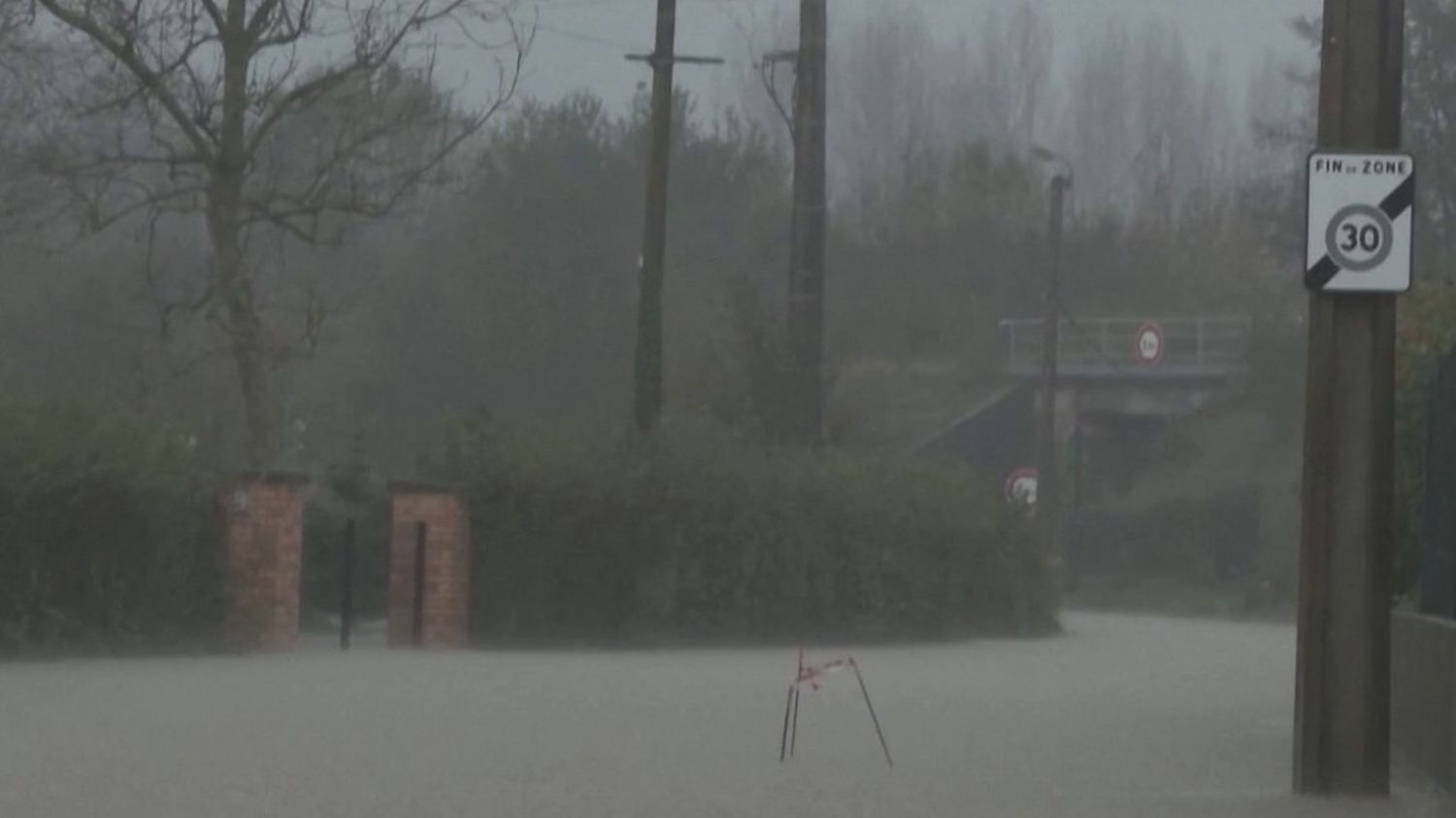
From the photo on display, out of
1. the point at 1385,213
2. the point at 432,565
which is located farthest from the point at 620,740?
the point at 432,565

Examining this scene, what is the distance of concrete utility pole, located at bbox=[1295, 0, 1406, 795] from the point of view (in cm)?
1323

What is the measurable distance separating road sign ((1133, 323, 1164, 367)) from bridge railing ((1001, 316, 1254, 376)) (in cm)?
8

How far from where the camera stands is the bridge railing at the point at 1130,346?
2574 inches

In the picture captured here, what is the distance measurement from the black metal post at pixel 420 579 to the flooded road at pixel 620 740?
2.81 m

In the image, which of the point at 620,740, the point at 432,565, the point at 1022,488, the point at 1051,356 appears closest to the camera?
the point at 620,740

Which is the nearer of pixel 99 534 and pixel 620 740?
pixel 620 740

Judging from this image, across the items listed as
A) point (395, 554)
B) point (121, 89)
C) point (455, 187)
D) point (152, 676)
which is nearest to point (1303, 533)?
point (152, 676)

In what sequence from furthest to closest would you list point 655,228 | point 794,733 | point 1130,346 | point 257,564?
point 1130,346
point 655,228
point 257,564
point 794,733

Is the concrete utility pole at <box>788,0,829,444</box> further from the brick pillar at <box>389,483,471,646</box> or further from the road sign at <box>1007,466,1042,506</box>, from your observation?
the brick pillar at <box>389,483,471,646</box>

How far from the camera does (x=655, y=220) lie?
112 ft

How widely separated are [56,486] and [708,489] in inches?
349

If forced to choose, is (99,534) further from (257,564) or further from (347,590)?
(347,590)

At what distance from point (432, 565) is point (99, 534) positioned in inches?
181

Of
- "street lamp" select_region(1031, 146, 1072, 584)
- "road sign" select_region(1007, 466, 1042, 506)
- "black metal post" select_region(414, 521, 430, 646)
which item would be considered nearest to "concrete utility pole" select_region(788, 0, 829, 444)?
"road sign" select_region(1007, 466, 1042, 506)
